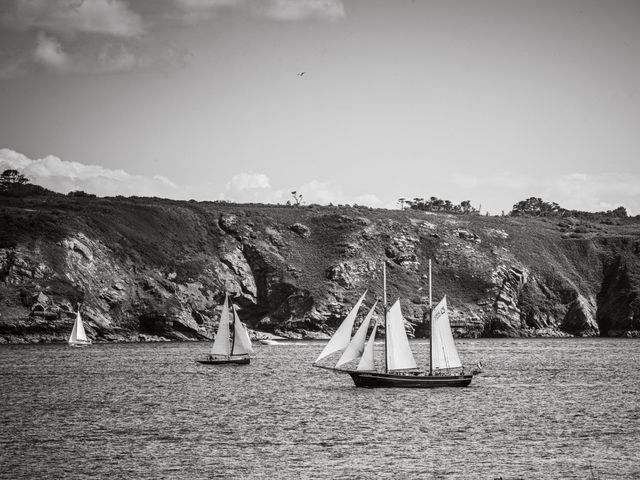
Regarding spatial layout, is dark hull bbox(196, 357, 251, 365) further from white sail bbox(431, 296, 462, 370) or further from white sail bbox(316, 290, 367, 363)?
white sail bbox(316, 290, 367, 363)

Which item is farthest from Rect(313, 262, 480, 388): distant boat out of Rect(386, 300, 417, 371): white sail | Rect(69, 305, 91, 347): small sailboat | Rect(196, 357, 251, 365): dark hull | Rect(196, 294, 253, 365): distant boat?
Rect(69, 305, 91, 347): small sailboat

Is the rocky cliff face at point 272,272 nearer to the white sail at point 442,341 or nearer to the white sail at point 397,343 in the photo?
the white sail at point 397,343

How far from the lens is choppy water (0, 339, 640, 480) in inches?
1694

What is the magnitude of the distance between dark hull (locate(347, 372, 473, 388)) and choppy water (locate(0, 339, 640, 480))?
1128mm

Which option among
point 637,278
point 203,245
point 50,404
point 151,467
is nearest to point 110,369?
point 50,404

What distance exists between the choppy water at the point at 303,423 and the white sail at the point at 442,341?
257 centimetres

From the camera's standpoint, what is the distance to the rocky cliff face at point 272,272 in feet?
467

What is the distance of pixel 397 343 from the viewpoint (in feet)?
239

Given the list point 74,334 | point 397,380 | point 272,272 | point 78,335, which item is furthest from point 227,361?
point 272,272

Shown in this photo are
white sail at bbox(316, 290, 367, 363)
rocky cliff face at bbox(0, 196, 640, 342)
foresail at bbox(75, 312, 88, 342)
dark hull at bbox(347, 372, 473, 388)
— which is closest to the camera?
white sail at bbox(316, 290, 367, 363)

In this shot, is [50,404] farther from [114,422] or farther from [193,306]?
[193,306]

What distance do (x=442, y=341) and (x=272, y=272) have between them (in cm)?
9457

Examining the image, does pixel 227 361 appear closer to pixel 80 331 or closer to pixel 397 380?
pixel 397 380

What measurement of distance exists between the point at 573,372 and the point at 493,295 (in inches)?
3138
